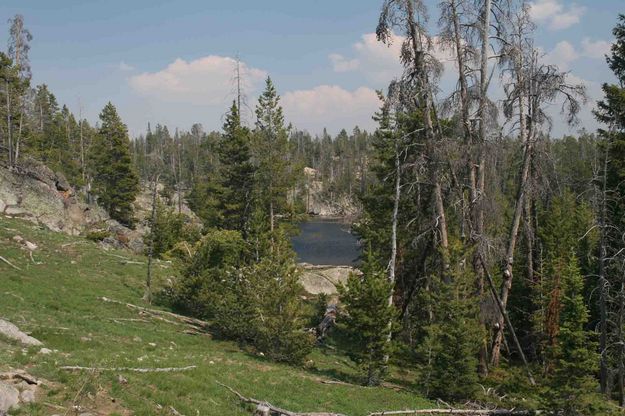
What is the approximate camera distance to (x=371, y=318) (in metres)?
19.5

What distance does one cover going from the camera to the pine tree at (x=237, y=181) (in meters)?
38.3

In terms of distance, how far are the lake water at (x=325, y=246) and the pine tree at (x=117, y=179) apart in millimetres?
21922

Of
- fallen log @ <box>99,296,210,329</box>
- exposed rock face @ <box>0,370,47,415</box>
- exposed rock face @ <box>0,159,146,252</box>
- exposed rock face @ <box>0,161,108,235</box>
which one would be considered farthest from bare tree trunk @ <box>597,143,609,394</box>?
exposed rock face @ <box>0,161,108,235</box>

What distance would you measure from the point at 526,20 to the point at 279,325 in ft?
52.5

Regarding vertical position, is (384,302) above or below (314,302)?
above

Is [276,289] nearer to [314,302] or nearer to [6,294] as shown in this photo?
[6,294]

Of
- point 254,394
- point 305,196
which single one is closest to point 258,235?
point 254,394

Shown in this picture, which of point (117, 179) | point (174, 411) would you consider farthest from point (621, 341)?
point (117, 179)

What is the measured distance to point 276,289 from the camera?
2188cm

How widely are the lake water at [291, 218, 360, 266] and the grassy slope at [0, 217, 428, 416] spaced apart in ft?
88.0

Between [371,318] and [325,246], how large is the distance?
58.5 m

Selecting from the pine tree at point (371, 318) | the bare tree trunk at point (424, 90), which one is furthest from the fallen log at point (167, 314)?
the bare tree trunk at point (424, 90)

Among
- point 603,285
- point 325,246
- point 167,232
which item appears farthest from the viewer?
point 325,246

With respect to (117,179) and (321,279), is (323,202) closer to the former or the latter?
(117,179)
